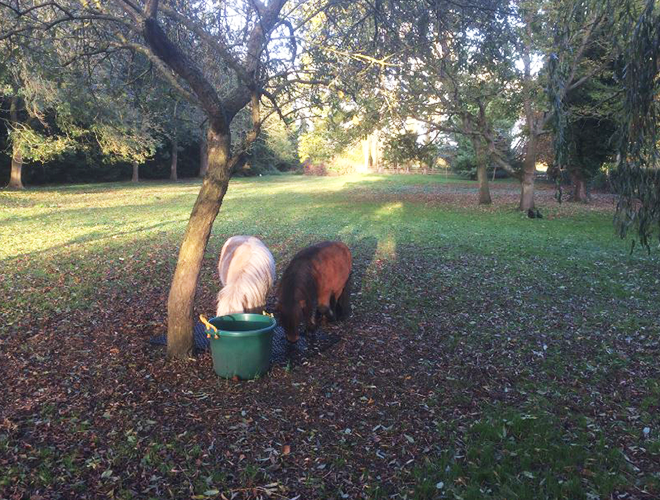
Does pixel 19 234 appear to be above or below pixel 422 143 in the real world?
below

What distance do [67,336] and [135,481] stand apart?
336 cm

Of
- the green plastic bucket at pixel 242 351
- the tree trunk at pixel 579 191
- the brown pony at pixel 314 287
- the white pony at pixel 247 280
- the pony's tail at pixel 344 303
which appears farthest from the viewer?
the tree trunk at pixel 579 191

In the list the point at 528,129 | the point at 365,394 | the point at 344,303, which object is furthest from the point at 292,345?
the point at 528,129

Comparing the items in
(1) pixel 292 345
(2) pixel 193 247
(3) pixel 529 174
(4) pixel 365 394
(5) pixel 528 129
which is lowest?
(4) pixel 365 394

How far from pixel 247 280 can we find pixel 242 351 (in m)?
1.30

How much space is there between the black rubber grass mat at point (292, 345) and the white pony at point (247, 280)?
0.47 m

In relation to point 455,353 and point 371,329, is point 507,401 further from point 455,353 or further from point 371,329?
point 371,329

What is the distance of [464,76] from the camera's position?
16.6m

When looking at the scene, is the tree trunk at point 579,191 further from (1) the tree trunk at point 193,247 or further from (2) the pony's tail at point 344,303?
(1) the tree trunk at point 193,247

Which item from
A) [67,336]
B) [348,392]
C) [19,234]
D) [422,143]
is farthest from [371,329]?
[422,143]

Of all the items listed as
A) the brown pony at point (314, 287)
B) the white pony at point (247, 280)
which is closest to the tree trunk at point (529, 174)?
the brown pony at point (314, 287)

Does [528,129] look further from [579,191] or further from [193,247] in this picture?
[193,247]

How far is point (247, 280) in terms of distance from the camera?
19.4ft

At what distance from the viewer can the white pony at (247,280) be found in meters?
5.64
